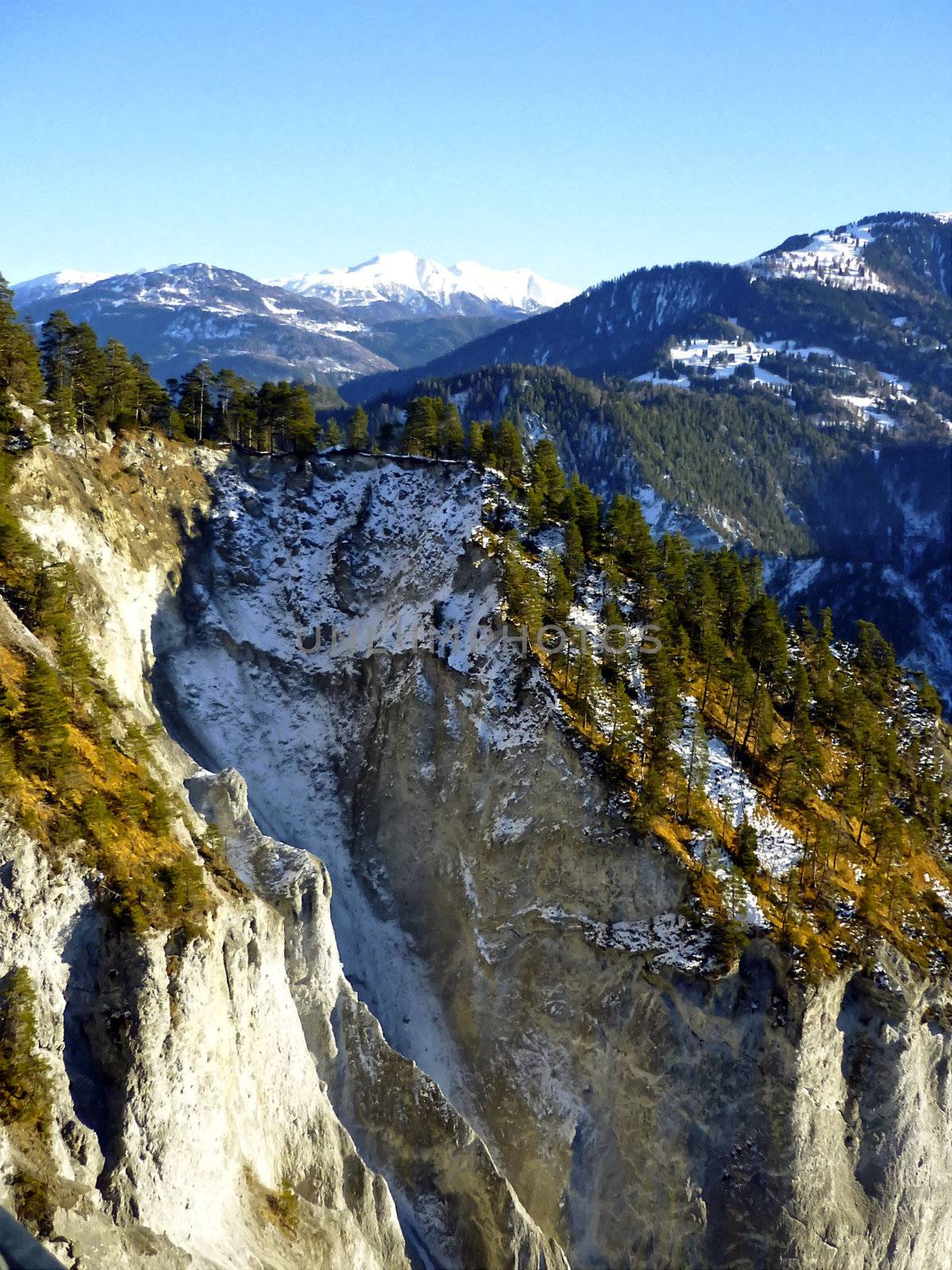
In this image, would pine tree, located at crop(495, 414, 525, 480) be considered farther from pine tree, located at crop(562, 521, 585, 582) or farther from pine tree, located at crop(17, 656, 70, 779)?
pine tree, located at crop(17, 656, 70, 779)

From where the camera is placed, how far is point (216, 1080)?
4059cm

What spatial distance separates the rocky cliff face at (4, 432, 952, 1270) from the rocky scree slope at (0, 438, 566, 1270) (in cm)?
15

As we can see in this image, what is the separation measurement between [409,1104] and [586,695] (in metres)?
26.8

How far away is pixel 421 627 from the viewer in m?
73.9

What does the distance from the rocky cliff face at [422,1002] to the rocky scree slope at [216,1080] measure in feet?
0.48

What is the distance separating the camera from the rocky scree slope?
3566 centimetres

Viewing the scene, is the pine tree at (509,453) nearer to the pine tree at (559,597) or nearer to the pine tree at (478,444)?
the pine tree at (478,444)

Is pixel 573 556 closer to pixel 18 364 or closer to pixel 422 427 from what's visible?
pixel 422 427

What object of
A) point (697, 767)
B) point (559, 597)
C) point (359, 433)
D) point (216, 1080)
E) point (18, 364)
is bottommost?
point (216, 1080)

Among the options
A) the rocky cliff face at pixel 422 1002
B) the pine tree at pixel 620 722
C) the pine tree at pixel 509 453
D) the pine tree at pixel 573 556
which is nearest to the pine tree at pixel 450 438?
the pine tree at pixel 509 453

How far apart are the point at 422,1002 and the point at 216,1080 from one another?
25.3 m

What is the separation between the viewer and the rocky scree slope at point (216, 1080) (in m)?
35.7

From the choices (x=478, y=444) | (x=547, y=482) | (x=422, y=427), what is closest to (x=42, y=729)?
(x=547, y=482)

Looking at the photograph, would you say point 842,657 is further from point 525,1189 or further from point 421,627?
point 525,1189
